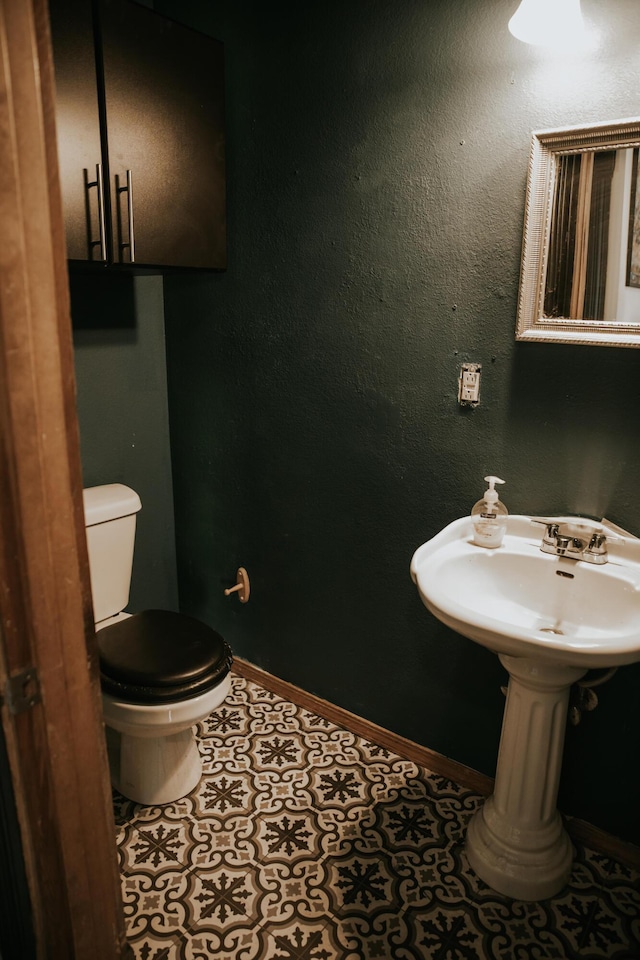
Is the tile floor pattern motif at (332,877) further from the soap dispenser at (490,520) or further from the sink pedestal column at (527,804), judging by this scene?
the soap dispenser at (490,520)

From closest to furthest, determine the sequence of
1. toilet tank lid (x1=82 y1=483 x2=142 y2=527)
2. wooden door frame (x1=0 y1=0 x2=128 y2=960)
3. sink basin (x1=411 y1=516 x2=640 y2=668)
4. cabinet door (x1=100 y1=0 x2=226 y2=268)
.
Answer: wooden door frame (x1=0 y1=0 x2=128 y2=960)
sink basin (x1=411 y1=516 x2=640 y2=668)
cabinet door (x1=100 y1=0 x2=226 y2=268)
toilet tank lid (x1=82 y1=483 x2=142 y2=527)

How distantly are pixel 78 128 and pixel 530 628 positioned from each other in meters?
1.65

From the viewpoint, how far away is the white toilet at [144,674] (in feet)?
5.75

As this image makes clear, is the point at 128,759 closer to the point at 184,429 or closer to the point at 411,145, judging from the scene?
the point at 184,429

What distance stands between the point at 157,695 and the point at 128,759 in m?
0.30

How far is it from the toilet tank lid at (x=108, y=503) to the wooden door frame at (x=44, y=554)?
122cm

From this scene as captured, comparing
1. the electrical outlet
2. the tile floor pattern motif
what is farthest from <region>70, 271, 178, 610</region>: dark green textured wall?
the electrical outlet

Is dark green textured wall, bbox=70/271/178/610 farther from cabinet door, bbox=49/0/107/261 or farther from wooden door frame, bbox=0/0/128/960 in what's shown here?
wooden door frame, bbox=0/0/128/960

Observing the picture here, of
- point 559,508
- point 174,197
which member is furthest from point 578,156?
point 174,197

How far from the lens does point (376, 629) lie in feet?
6.84

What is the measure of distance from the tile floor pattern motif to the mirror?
134cm

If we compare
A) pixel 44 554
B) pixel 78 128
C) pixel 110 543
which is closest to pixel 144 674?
pixel 110 543

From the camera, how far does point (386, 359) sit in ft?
6.18

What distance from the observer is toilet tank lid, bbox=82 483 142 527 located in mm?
2023
